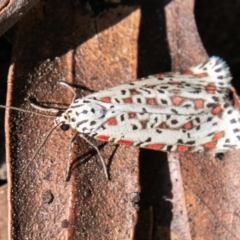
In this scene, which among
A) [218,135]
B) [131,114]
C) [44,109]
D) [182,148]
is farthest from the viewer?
[218,135]

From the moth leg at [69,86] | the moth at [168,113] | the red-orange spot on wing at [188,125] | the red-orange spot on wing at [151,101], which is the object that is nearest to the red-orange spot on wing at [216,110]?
the moth at [168,113]

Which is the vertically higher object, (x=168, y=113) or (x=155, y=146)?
(x=168, y=113)

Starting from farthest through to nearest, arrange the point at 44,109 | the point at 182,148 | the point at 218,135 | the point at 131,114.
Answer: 1. the point at 218,135
2. the point at 182,148
3. the point at 131,114
4. the point at 44,109

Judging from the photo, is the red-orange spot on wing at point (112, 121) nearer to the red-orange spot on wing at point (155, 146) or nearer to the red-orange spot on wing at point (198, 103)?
the red-orange spot on wing at point (155, 146)

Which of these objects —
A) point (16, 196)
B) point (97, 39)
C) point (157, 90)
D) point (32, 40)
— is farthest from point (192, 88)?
point (16, 196)

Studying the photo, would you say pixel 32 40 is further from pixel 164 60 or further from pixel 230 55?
pixel 230 55

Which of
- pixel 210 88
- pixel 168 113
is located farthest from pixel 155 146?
pixel 210 88

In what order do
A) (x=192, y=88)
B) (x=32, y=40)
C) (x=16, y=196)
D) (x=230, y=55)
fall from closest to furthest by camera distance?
(x=16, y=196) < (x=32, y=40) < (x=192, y=88) < (x=230, y=55)

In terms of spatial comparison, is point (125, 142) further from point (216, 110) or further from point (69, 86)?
point (216, 110)

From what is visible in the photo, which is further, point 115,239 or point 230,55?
Answer: point 230,55
